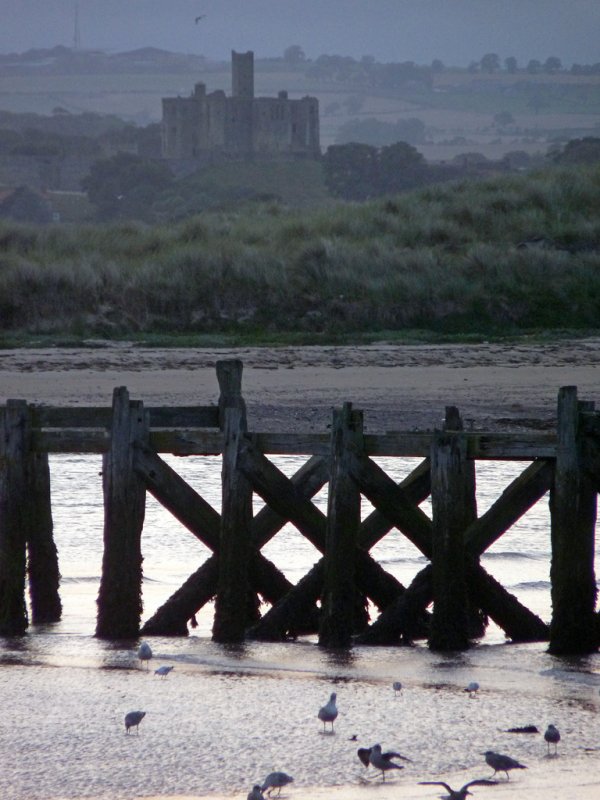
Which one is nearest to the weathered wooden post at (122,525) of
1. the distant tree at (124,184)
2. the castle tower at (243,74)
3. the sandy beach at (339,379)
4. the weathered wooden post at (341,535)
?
the weathered wooden post at (341,535)

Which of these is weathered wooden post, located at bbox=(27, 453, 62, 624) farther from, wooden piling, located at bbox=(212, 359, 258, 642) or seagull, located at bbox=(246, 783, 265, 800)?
seagull, located at bbox=(246, 783, 265, 800)

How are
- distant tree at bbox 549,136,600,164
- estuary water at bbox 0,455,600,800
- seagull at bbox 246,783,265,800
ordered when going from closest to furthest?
seagull at bbox 246,783,265,800
estuary water at bbox 0,455,600,800
distant tree at bbox 549,136,600,164

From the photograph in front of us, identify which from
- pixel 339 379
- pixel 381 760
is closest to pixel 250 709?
pixel 381 760

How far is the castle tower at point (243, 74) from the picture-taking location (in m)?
132

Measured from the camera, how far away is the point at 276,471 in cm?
973

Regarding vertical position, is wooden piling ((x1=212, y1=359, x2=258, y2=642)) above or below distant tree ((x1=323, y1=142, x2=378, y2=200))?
below

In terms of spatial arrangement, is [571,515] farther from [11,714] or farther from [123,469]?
[11,714]

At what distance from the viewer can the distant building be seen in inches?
4675

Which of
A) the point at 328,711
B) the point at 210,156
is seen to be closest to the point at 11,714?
the point at 328,711

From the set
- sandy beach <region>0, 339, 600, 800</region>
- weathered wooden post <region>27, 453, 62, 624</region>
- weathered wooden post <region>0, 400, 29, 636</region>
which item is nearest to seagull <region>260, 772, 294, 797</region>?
weathered wooden post <region>0, 400, 29, 636</region>

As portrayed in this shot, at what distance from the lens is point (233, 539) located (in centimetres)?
972

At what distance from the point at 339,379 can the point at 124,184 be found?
234 ft

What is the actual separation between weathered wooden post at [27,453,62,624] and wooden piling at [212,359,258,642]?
131cm

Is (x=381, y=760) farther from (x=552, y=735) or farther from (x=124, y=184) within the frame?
(x=124, y=184)
